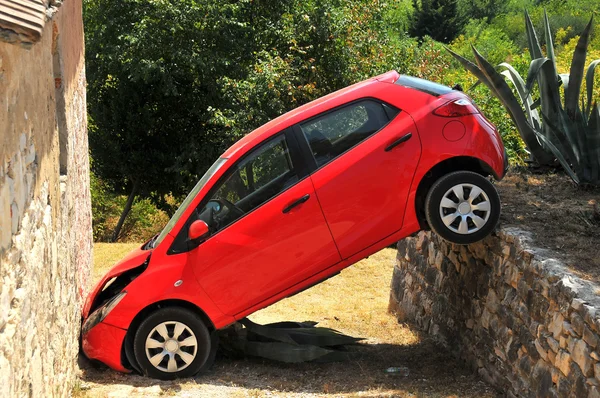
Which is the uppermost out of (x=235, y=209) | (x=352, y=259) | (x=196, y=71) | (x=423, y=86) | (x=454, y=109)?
(x=196, y=71)

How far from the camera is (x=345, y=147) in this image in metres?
7.39

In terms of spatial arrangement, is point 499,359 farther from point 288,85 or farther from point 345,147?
point 288,85

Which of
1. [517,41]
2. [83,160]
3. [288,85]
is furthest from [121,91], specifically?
[517,41]

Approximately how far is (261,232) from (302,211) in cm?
41

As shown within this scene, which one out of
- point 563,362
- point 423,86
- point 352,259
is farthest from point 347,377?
point 423,86

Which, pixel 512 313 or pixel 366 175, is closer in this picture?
pixel 512 313

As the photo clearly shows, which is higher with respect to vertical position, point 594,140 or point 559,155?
point 594,140

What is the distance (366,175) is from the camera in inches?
287

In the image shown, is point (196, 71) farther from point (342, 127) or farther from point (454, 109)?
point (454, 109)

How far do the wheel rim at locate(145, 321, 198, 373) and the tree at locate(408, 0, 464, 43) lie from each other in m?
38.7

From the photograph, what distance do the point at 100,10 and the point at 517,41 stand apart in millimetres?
28927

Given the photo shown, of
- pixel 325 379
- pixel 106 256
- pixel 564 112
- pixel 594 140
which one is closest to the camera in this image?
pixel 325 379

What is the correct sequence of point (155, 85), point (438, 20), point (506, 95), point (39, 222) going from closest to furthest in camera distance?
point (39, 222)
point (506, 95)
point (155, 85)
point (438, 20)

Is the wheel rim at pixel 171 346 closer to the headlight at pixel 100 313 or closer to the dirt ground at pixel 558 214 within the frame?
the headlight at pixel 100 313
